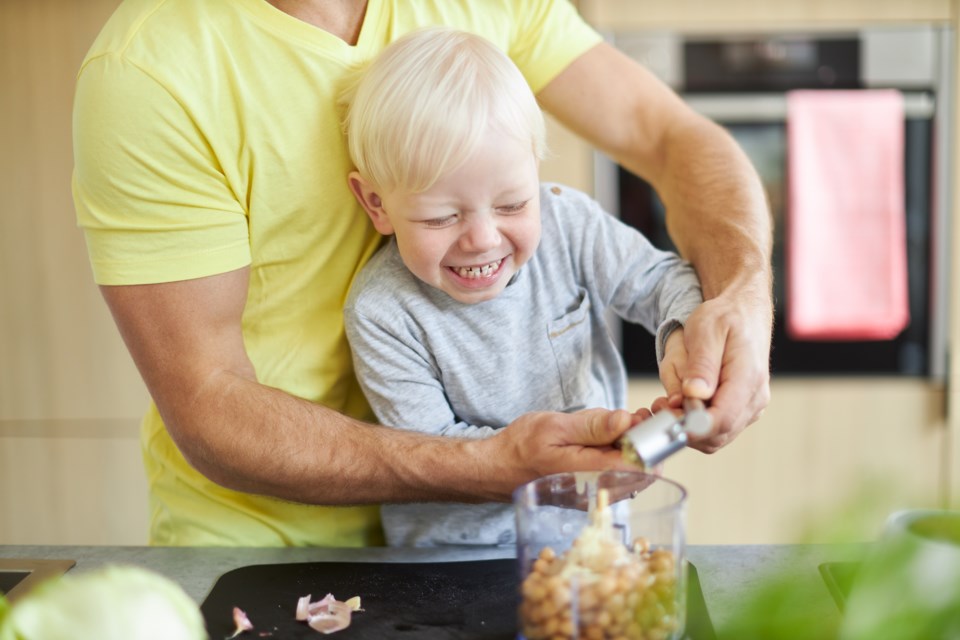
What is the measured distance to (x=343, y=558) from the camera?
1.13 m

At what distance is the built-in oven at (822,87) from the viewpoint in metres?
2.27

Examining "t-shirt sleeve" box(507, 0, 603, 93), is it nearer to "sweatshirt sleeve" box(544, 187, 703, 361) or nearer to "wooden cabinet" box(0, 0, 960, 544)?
"sweatshirt sleeve" box(544, 187, 703, 361)

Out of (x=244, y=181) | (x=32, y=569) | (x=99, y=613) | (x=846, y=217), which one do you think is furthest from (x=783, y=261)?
(x=99, y=613)

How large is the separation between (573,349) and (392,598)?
0.42 meters

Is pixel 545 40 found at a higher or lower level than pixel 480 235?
higher

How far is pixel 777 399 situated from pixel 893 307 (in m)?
0.33

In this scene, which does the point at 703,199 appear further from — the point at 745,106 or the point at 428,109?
the point at 745,106

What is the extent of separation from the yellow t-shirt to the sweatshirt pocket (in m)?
0.25

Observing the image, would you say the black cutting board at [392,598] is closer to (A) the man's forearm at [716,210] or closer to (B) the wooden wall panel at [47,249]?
(A) the man's forearm at [716,210]

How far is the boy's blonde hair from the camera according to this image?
1.10m

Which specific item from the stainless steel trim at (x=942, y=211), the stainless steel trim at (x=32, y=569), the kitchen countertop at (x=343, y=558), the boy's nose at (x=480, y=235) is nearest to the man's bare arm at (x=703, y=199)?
the kitchen countertop at (x=343, y=558)

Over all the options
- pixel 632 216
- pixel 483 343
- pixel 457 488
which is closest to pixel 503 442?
pixel 457 488

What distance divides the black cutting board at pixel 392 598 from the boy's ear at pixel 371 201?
0.38 meters

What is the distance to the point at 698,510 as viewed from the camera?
245 centimetres
